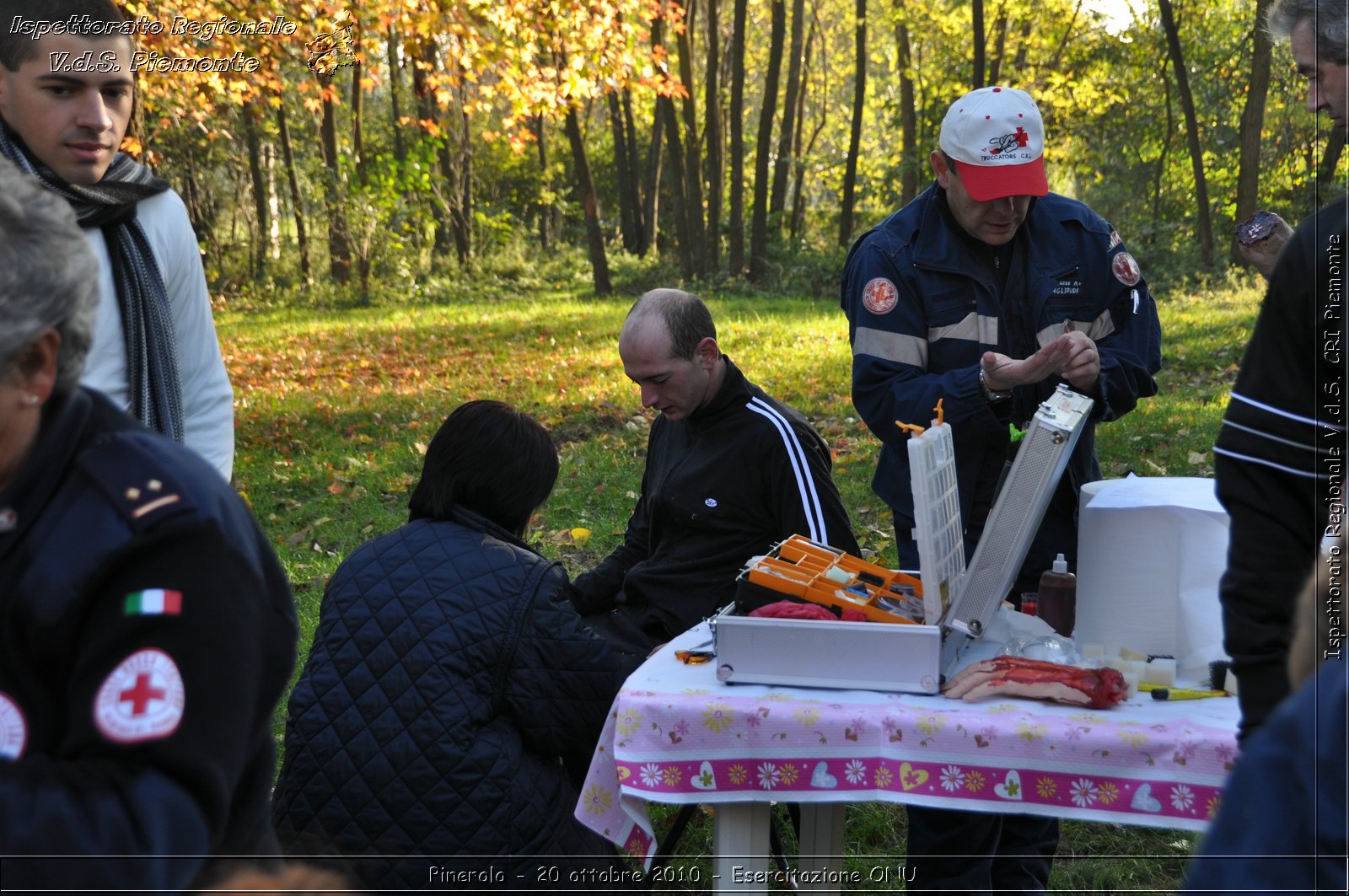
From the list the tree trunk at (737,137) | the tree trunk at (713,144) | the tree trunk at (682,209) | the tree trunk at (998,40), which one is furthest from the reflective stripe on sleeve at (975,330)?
the tree trunk at (998,40)

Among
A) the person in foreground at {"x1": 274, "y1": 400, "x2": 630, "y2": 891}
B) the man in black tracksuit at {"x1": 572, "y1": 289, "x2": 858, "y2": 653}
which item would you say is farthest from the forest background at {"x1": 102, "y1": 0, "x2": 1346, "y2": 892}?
the person in foreground at {"x1": 274, "y1": 400, "x2": 630, "y2": 891}

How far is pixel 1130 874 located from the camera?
3.75 m

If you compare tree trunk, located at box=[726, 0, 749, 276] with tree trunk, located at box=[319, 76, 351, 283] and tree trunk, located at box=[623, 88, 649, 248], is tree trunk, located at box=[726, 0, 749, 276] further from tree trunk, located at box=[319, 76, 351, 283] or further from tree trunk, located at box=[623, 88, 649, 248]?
tree trunk, located at box=[319, 76, 351, 283]

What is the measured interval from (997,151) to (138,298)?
2170 millimetres

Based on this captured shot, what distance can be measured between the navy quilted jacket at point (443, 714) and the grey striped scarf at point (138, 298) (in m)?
0.60

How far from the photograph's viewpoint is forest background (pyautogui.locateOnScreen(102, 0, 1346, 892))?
28.1ft

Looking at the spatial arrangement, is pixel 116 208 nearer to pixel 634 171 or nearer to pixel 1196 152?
pixel 1196 152

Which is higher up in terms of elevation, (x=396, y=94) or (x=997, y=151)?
(x=396, y=94)

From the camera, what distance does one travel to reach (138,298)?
9.47 feet

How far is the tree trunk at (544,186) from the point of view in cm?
3281

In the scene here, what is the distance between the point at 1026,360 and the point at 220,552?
2.07 metres

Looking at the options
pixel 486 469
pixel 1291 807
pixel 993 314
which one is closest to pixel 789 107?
pixel 993 314

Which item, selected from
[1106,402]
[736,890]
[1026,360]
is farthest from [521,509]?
[1106,402]

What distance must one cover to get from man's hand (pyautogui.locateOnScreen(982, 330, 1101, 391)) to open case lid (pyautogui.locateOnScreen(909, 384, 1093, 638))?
0.85ft
